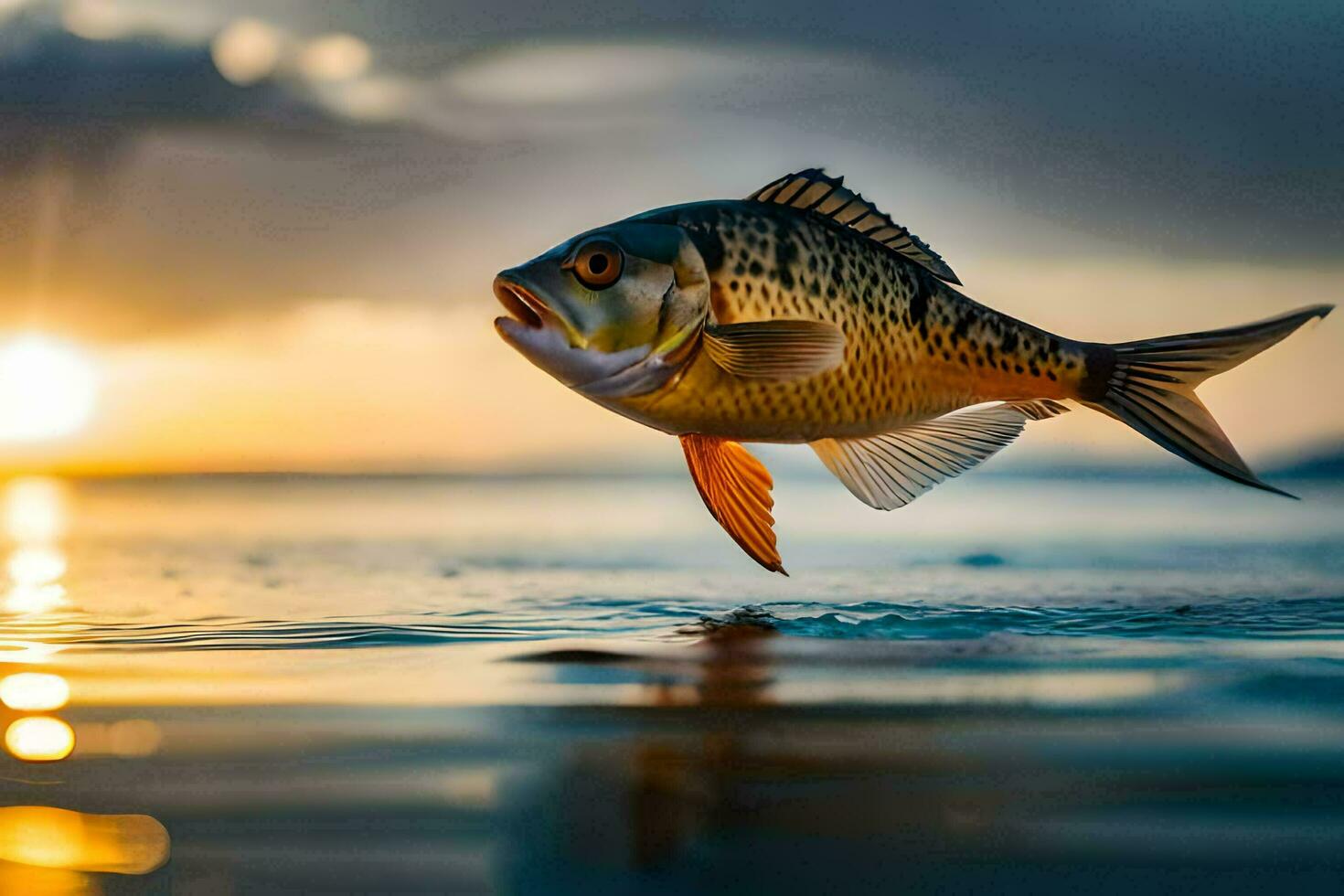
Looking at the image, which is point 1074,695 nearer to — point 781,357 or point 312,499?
point 781,357

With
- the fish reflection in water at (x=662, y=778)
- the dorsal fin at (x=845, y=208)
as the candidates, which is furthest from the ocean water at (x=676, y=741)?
the dorsal fin at (x=845, y=208)

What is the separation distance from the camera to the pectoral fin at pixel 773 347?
12.4 ft

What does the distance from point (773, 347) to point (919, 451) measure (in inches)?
36.6

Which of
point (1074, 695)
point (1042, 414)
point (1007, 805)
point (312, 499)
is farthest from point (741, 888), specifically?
point (312, 499)

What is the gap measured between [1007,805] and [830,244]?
1972 mm

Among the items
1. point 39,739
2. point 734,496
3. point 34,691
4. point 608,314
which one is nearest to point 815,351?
point 608,314

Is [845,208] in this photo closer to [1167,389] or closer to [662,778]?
[1167,389]

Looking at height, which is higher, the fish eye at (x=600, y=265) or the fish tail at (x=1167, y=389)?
the fish eye at (x=600, y=265)

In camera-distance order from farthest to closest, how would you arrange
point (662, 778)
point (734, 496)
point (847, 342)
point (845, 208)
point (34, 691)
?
point (734, 496) → point (845, 208) → point (847, 342) → point (34, 691) → point (662, 778)

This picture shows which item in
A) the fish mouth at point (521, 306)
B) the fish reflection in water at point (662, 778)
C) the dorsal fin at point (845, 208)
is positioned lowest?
the fish reflection in water at point (662, 778)

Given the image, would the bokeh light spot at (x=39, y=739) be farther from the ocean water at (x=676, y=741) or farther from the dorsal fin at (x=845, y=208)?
the dorsal fin at (x=845, y=208)

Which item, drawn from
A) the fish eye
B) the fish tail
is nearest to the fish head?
the fish eye

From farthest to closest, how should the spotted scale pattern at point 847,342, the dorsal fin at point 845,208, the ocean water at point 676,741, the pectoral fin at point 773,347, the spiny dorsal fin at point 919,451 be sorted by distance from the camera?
1. the spiny dorsal fin at point 919,451
2. the dorsal fin at point 845,208
3. the spotted scale pattern at point 847,342
4. the pectoral fin at point 773,347
5. the ocean water at point 676,741

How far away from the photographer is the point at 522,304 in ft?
12.7
